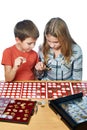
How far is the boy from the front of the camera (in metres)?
1.53

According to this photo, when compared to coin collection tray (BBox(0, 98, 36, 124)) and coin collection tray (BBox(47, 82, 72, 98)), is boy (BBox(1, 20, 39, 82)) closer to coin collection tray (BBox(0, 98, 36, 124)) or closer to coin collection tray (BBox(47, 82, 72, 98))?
coin collection tray (BBox(47, 82, 72, 98))

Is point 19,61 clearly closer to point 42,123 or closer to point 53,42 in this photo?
point 53,42

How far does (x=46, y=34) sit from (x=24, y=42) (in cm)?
14

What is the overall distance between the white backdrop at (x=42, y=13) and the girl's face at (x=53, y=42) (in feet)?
0.15

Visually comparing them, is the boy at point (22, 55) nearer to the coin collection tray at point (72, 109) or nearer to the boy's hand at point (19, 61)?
the boy's hand at point (19, 61)

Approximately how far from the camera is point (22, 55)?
62.3 inches

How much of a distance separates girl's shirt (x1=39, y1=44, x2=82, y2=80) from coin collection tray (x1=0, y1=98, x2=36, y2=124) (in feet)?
1.10

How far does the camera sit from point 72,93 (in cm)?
145

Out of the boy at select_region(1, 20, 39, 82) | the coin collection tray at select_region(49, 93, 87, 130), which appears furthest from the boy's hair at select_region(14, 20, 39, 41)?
the coin collection tray at select_region(49, 93, 87, 130)

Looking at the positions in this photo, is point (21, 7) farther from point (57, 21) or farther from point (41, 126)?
point (41, 126)

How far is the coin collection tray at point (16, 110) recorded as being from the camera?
120cm

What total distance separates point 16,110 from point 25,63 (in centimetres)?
40

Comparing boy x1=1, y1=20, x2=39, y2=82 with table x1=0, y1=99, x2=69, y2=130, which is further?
boy x1=1, y1=20, x2=39, y2=82

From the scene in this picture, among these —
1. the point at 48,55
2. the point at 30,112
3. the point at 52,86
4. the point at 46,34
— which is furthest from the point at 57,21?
the point at 30,112
